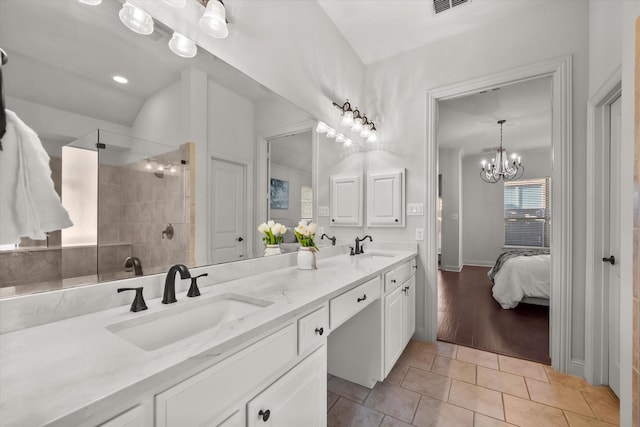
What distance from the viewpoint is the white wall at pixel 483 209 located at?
615 centimetres

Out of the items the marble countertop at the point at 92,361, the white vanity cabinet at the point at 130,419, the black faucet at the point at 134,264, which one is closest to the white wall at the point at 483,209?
the marble countertop at the point at 92,361

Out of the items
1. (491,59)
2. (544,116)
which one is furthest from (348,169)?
(544,116)

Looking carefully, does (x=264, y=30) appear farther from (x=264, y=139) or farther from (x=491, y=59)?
(x=491, y=59)

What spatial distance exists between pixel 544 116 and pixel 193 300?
5.47 meters

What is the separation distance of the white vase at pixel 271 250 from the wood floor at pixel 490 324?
1941 mm

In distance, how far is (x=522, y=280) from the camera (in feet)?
11.5

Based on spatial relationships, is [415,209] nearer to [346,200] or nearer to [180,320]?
[346,200]

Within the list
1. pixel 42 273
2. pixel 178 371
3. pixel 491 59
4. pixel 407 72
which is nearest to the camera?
pixel 178 371

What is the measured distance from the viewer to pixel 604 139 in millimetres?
1846

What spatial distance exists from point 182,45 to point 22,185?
867 millimetres

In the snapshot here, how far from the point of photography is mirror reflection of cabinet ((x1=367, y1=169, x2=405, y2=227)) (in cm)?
266

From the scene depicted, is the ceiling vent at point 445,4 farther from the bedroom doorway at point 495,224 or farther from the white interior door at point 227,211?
the white interior door at point 227,211

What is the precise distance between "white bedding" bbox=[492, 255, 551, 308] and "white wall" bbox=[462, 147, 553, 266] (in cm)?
292

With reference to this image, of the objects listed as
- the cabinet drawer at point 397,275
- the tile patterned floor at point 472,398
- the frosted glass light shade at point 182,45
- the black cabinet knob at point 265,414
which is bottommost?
the tile patterned floor at point 472,398
